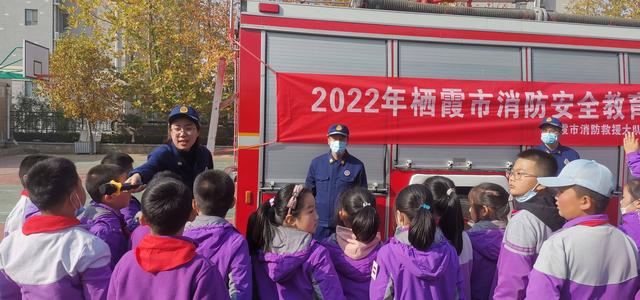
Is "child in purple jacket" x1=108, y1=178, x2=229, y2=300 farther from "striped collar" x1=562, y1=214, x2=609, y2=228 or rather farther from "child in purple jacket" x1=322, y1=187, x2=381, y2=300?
"striped collar" x1=562, y1=214, x2=609, y2=228

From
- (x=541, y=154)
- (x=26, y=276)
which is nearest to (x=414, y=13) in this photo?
(x=541, y=154)

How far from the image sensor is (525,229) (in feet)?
8.20

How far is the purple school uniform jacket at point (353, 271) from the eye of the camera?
2.71 meters

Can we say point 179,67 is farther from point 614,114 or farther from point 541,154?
point 541,154

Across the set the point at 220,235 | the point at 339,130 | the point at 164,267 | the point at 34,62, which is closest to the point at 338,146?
the point at 339,130

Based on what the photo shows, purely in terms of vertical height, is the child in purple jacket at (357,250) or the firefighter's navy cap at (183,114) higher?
the firefighter's navy cap at (183,114)

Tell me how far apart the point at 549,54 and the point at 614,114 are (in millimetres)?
931

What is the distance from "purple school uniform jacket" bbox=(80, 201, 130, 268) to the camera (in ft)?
8.59

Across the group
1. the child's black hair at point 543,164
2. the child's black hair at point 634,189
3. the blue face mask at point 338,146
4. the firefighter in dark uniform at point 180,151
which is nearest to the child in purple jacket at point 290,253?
the firefighter in dark uniform at point 180,151

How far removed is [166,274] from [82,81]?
21.3m

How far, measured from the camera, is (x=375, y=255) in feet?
8.95

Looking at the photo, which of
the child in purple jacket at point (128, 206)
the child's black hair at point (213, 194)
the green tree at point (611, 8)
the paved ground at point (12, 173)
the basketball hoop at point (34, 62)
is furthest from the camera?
the basketball hoop at point (34, 62)

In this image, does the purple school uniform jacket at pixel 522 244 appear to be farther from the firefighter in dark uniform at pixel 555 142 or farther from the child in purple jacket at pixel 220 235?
the firefighter in dark uniform at pixel 555 142

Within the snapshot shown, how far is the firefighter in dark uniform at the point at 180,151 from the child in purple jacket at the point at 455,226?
68.8 inches
